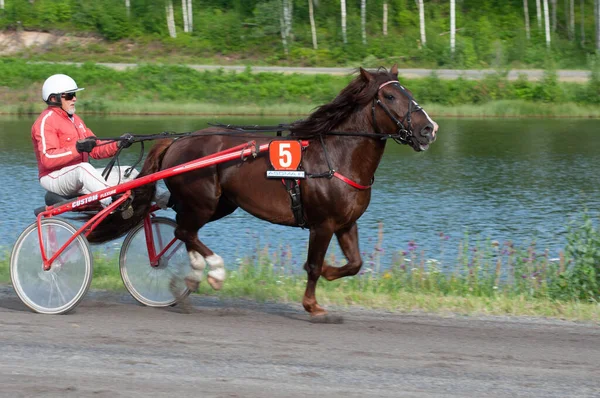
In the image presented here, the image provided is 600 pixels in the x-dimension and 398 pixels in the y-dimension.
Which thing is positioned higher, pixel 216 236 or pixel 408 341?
pixel 408 341

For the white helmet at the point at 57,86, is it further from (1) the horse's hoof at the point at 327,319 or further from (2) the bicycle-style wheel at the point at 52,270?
(1) the horse's hoof at the point at 327,319

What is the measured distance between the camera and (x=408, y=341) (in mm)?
6195

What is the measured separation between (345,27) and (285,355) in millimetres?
35520

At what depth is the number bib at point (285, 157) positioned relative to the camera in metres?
6.80

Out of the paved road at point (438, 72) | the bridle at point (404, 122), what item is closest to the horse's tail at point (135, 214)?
the bridle at point (404, 122)

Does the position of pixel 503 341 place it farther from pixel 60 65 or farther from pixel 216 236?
pixel 60 65

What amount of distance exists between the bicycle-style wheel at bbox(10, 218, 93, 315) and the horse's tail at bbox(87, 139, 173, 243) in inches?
15.2

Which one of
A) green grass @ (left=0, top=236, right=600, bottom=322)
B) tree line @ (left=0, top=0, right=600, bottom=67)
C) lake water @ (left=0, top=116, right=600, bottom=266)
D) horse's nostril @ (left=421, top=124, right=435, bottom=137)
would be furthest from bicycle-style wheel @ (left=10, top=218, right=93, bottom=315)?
tree line @ (left=0, top=0, right=600, bottom=67)

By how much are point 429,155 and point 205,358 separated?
18.3 meters

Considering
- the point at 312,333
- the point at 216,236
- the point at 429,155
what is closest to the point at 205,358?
the point at 312,333

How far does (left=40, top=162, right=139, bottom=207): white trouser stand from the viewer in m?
7.19

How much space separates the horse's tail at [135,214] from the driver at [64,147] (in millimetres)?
204

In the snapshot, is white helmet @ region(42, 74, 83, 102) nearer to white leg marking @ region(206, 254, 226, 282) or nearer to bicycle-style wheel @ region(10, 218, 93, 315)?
bicycle-style wheel @ region(10, 218, 93, 315)

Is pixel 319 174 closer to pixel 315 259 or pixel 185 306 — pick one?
pixel 315 259
